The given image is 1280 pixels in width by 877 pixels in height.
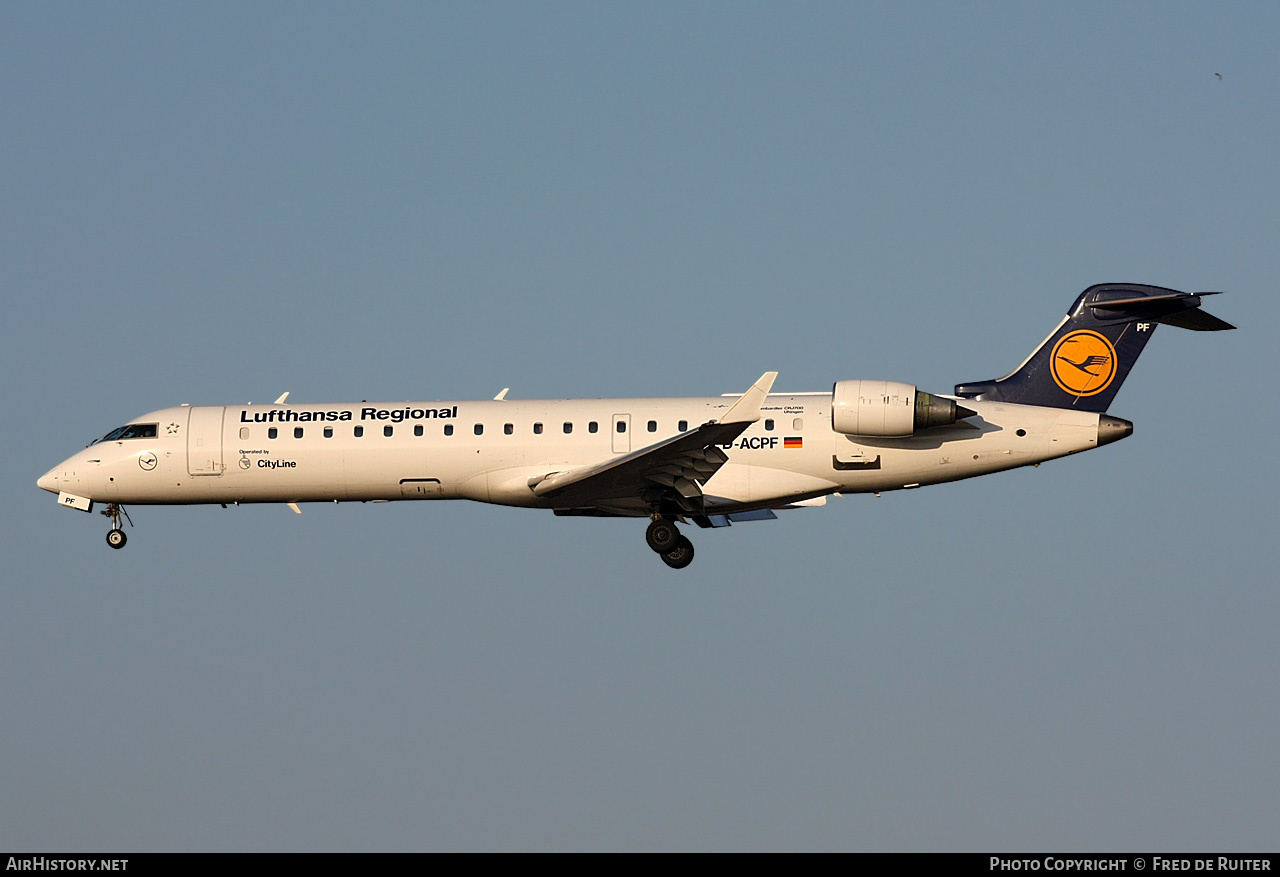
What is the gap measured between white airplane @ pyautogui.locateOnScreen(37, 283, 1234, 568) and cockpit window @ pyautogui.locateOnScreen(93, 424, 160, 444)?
0.14 feet

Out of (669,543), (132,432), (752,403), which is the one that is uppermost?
(132,432)

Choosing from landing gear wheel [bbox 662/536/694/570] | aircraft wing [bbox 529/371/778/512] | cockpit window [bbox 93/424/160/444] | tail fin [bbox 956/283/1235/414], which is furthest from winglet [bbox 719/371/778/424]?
cockpit window [bbox 93/424/160/444]

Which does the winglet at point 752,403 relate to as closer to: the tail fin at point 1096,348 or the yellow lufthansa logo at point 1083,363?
the tail fin at point 1096,348

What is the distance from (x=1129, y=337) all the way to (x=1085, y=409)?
5.88 feet

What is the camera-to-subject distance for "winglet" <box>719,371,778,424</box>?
2772 cm

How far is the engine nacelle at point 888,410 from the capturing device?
3038 centimetres

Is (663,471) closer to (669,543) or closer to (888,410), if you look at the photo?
(669,543)

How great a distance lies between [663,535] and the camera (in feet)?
105

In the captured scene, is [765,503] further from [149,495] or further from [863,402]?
[149,495]

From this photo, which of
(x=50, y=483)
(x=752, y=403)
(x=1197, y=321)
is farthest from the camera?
(x=50, y=483)

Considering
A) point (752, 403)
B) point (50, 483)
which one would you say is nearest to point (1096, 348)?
point (752, 403)

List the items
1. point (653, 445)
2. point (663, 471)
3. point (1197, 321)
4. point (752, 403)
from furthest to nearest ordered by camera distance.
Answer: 1. point (1197, 321)
2. point (663, 471)
3. point (653, 445)
4. point (752, 403)

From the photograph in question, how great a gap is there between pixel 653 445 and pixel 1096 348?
936 cm
